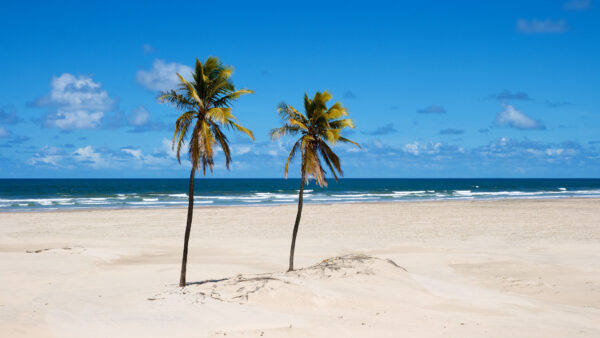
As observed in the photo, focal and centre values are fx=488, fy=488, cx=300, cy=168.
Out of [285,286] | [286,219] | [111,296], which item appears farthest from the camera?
[286,219]

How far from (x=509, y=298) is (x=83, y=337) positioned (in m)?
9.94

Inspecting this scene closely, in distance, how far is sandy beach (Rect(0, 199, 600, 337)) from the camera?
922 centimetres

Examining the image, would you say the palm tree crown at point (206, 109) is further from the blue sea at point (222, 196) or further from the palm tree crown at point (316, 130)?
the blue sea at point (222, 196)

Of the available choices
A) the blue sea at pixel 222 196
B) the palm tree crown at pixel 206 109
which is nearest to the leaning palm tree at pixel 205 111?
the palm tree crown at pixel 206 109

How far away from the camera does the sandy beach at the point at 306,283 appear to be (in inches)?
363

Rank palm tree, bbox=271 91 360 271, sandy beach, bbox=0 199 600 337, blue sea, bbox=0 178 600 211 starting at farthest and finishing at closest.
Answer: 1. blue sea, bbox=0 178 600 211
2. palm tree, bbox=271 91 360 271
3. sandy beach, bbox=0 199 600 337

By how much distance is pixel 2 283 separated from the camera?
44.2 ft

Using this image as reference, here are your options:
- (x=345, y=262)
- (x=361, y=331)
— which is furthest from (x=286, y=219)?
(x=361, y=331)

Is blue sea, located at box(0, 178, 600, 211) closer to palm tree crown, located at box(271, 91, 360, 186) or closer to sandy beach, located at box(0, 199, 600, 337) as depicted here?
sandy beach, located at box(0, 199, 600, 337)

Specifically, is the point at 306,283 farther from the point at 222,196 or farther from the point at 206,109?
the point at 222,196

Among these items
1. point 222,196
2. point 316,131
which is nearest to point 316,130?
point 316,131

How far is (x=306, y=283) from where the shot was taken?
11.4 metres

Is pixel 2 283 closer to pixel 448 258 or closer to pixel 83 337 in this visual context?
pixel 83 337

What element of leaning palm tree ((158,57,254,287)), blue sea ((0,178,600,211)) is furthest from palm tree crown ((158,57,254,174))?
blue sea ((0,178,600,211))
